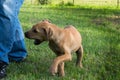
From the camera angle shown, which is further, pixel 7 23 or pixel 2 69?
pixel 2 69

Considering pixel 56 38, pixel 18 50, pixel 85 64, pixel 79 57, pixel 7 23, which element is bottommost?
pixel 85 64

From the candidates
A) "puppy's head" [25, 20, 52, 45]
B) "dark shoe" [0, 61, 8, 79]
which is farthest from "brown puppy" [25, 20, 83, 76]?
"dark shoe" [0, 61, 8, 79]

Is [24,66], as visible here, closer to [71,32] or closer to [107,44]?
[71,32]

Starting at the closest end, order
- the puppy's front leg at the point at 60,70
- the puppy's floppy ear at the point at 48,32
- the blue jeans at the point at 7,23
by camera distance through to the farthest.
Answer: the blue jeans at the point at 7,23 → the puppy's floppy ear at the point at 48,32 → the puppy's front leg at the point at 60,70

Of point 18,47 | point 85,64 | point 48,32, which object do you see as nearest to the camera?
point 48,32

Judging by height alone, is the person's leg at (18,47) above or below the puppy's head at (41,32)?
below

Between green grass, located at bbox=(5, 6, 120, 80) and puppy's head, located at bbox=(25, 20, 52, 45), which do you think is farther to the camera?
green grass, located at bbox=(5, 6, 120, 80)

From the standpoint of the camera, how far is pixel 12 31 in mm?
6023

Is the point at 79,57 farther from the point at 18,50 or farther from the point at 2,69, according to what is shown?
the point at 2,69

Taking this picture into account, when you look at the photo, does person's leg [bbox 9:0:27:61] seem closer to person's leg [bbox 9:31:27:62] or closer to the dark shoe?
person's leg [bbox 9:31:27:62]

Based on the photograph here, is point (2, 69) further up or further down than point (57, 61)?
further down

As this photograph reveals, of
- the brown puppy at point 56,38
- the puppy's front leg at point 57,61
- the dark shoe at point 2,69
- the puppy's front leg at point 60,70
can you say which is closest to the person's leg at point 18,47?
the brown puppy at point 56,38

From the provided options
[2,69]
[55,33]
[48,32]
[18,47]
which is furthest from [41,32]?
[18,47]

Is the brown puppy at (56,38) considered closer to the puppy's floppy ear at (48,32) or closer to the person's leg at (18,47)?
the puppy's floppy ear at (48,32)
